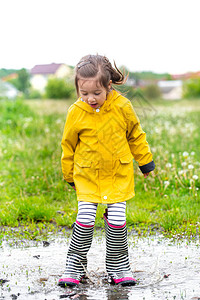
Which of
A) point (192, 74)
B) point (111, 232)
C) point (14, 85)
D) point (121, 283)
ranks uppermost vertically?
point (192, 74)

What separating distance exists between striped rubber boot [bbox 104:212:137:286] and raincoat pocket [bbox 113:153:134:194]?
31 cm

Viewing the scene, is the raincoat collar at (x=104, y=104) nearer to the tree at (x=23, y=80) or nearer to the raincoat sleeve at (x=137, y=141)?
the raincoat sleeve at (x=137, y=141)

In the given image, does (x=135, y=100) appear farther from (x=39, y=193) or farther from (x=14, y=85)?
(x=14, y=85)

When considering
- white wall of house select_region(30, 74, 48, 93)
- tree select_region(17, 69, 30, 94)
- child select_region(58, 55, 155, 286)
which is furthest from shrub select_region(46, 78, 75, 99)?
child select_region(58, 55, 155, 286)

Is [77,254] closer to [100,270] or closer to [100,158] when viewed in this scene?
[100,270]

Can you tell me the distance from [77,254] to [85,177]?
66 centimetres

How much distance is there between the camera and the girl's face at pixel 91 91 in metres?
3.70

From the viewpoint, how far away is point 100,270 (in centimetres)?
416

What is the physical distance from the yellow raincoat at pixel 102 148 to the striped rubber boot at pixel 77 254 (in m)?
0.27

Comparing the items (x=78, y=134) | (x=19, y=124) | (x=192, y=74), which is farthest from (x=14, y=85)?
(x=192, y=74)

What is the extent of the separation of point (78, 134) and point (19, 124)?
7.92m

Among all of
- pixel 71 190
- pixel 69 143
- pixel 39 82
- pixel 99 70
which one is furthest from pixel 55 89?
pixel 99 70

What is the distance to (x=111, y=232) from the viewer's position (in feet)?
12.8

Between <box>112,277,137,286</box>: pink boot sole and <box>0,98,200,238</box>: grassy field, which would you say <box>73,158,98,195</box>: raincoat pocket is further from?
<box>0,98,200,238</box>: grassy field
